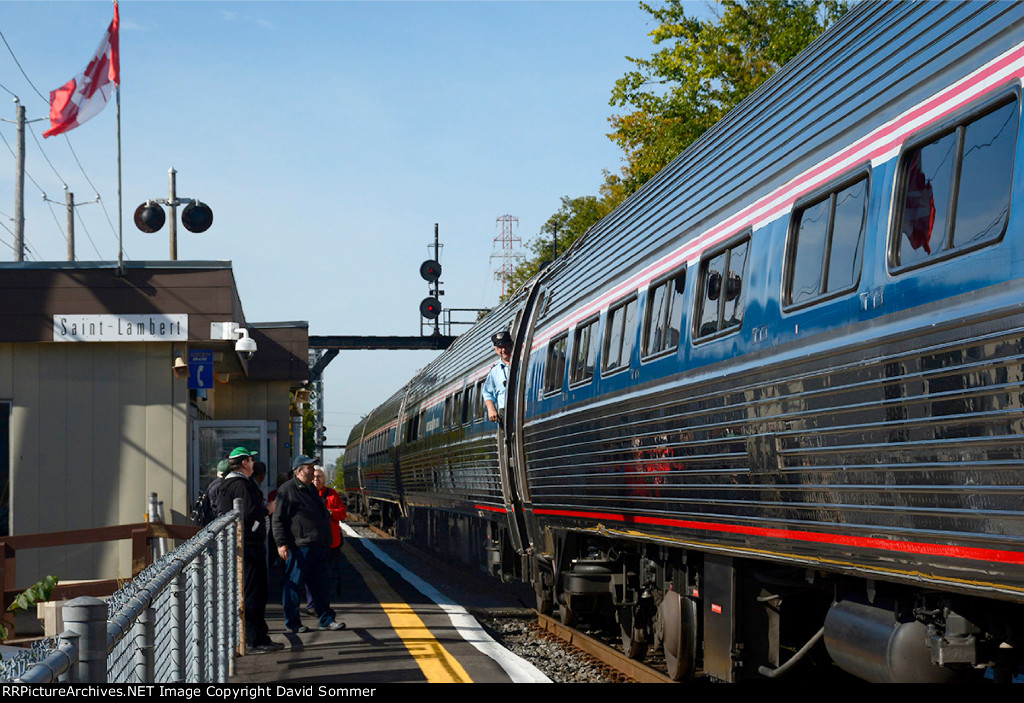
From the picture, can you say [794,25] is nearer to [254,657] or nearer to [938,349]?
[254,657]

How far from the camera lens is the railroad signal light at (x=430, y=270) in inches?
1359

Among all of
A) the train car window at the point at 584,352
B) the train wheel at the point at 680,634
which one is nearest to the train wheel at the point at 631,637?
the train wheel at the point at 680,634

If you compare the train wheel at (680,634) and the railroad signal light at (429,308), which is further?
the railroad signal light at (429,308)

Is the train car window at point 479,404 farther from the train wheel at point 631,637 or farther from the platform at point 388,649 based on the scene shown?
the train wheel at point 631,637

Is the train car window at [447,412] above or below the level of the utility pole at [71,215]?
below

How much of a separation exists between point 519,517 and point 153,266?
6.17 meters

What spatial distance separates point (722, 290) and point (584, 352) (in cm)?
345

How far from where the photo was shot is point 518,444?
12859 millimetres

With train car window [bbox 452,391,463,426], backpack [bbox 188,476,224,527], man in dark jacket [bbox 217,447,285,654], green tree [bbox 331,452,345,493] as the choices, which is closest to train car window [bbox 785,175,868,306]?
man in dark jacket [bbox 217,447,285,654]

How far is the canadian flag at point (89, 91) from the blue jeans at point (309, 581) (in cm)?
949

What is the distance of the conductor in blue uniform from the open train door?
0.08m

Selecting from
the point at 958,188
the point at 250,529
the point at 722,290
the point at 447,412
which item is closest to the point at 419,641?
the point at 250,529

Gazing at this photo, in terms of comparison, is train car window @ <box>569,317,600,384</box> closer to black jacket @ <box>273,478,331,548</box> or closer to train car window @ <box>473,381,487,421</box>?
black jacket @ <box>273,478,331,548</box>

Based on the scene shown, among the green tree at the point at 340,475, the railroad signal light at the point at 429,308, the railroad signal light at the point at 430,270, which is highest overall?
the railroad signal light at the point at 430,270
